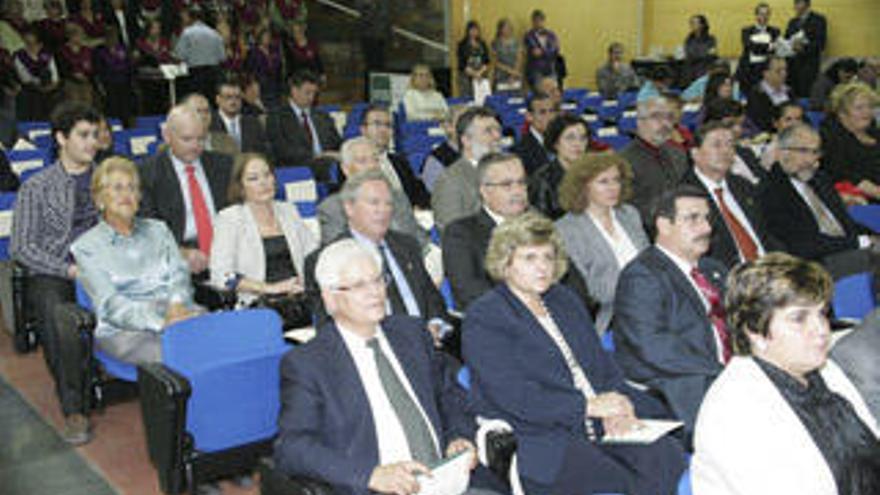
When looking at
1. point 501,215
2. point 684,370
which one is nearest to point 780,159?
point 501,215

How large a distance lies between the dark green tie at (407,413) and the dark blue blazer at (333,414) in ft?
0.14

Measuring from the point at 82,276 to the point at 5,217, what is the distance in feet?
5.12

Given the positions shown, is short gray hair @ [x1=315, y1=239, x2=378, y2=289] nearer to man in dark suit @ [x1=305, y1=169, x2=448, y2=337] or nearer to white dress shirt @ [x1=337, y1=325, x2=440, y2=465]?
white dress shirt @ [x1=337, y1=325, x2=440, y2=465]

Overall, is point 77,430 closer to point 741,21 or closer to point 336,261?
point 336,261

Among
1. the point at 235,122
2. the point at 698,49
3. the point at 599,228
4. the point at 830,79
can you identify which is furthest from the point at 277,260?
the point at 698,49

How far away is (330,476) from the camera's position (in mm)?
2529

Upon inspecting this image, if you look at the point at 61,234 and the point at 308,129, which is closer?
the point at 61,234

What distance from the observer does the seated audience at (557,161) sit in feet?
18.2

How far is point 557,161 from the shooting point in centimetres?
566

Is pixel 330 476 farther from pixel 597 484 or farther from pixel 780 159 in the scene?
pixel 780 159

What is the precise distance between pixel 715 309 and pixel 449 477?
54.2 inches

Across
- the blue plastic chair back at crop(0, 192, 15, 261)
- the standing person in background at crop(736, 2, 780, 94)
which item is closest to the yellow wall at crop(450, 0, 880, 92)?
the standing person in background at crop(736, 2, 780, 94)

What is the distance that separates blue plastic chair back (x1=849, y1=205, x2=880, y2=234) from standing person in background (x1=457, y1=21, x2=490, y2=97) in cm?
747

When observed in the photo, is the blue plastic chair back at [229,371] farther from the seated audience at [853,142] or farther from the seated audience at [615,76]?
the seated audience at [615,76]
